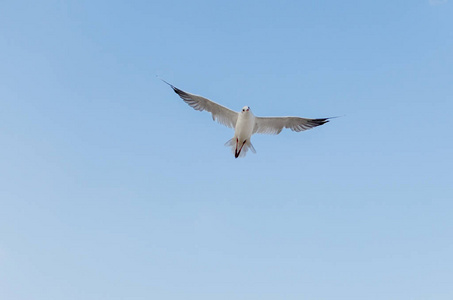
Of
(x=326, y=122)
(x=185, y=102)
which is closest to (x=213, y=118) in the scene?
(x=185, y=102)

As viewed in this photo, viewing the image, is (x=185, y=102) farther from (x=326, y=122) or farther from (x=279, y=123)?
(x=326, y=122)

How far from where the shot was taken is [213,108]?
53.4 feet

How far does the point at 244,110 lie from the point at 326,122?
7.51 feet

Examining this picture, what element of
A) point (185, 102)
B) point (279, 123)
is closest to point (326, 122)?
point (279, 123)

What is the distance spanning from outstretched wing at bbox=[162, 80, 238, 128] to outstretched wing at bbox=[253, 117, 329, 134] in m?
0.69

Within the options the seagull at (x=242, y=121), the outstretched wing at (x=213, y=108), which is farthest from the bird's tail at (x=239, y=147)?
the outstretched wing at (x=213, y=108)

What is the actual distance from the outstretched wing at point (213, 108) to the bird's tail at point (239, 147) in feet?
1.74

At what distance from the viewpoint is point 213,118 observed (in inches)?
650

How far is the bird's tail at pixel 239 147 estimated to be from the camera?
53.0 feet

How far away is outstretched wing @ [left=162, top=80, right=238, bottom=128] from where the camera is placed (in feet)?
52.9

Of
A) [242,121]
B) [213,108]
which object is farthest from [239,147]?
[213,108]

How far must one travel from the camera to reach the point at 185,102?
16.2m

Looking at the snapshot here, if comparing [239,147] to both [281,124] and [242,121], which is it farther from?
[281,124]

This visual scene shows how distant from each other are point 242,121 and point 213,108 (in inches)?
37.0
